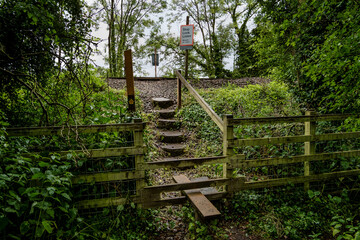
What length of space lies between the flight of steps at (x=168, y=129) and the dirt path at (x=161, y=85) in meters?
0.45

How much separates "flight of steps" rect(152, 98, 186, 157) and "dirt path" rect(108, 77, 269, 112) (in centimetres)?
45

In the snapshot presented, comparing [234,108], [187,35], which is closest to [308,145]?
A: [234,108]

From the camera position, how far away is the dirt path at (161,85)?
30.4 feet

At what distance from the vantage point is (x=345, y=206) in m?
3.95

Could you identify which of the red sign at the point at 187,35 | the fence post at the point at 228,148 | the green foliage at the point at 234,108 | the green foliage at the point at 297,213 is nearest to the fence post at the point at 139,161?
the fence post at the point at 228,148

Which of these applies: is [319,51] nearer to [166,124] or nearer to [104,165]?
[104,165]

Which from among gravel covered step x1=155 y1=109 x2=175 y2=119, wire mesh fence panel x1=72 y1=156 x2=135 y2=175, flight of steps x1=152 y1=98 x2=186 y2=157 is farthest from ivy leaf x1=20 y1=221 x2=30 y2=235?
gravel covered step x1=155 y1=109 x2=175 y2=119

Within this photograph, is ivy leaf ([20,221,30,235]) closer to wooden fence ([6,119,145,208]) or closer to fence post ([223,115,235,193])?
wooden fence ([6,119,145,208])

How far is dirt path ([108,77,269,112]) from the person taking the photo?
9257mm

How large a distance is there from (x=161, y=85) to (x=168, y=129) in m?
4.45

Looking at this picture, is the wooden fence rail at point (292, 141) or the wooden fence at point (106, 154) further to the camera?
the wooden fence rail at point (292, 141)

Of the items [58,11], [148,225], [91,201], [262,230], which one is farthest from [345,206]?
[58,11]

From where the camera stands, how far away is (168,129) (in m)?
7.10

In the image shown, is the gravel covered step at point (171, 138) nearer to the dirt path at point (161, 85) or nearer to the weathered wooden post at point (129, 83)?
the weathered wooden post at point (129, 83)
